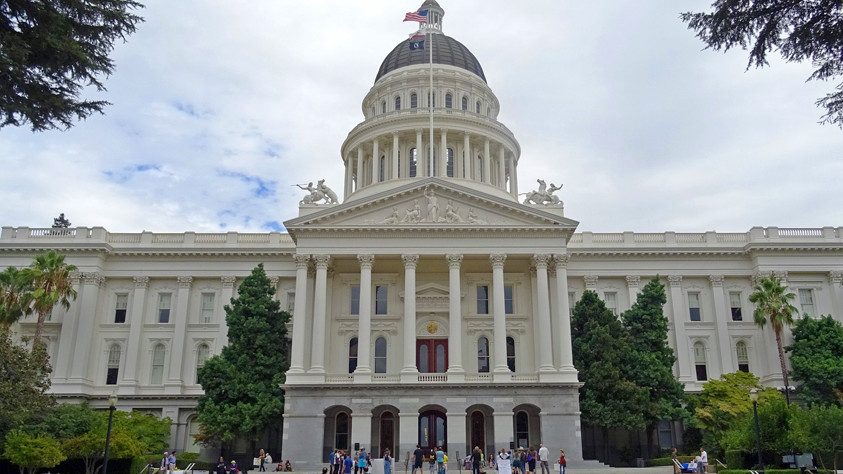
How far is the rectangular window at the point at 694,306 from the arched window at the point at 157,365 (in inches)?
1525

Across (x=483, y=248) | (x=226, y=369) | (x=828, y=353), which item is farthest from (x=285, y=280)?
(x=828, y=353)

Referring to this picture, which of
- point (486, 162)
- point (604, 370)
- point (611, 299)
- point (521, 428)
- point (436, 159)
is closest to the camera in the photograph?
point (604, 370)

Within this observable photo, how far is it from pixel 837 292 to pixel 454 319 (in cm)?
2927

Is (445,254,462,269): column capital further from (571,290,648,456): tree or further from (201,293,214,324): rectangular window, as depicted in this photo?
(201,293,214,324): rectangular window

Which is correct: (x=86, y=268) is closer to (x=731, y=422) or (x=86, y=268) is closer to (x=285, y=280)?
(x=285, y=280)

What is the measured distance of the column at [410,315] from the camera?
4438cm

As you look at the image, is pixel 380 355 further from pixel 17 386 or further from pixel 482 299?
pixel 17 386

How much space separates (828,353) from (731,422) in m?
10.9

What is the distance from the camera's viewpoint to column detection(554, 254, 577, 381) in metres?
44.6

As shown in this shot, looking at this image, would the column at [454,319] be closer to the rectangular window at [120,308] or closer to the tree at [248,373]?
the tree at [248,373]

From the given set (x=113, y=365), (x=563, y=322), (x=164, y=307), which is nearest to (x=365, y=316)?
(x=563, y=322)

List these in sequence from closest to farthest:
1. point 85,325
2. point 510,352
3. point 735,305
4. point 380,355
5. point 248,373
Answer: point 248,373 → point 380,355 → point 510,352 → point 85,325 → point 735,305

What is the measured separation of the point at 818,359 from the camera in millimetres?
47531

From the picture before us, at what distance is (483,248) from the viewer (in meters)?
47.2
